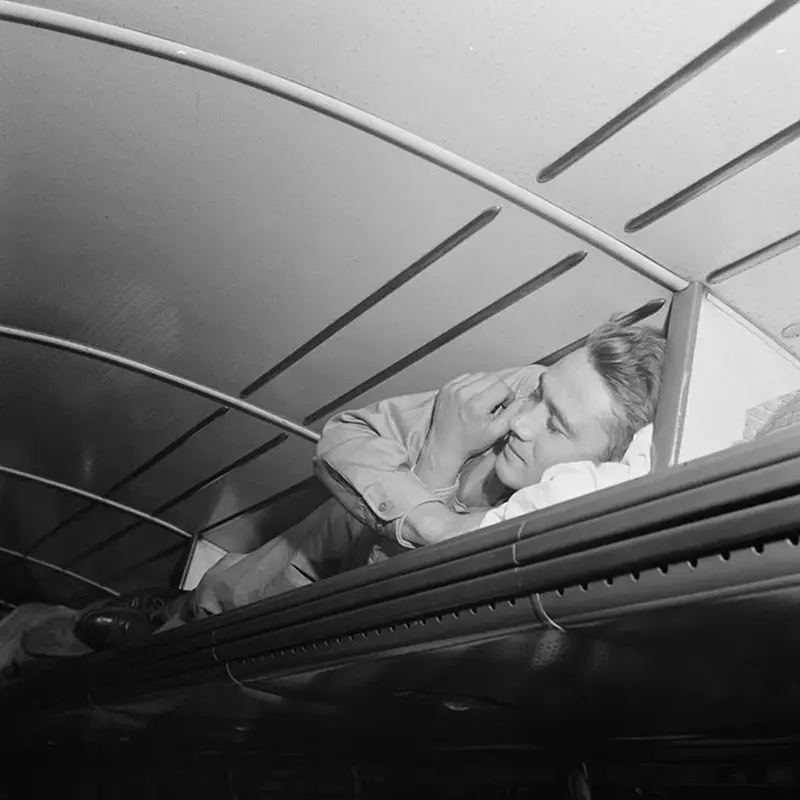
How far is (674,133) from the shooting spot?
157 cm

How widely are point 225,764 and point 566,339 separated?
147cm

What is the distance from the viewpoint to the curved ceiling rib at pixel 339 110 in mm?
1625

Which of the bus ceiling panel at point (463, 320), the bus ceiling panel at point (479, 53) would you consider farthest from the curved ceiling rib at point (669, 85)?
the bus ceiling panel at point (463, 320)

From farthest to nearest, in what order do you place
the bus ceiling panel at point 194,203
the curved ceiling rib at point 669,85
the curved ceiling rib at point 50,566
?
the curved ceiling rib at point 50,566 < the bus ceiling panel at point 194,203 < the curved ceiling rib at point 669,85

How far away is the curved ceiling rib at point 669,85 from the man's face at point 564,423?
363mm

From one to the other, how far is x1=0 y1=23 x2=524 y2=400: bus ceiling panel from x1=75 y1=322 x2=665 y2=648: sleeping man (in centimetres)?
38

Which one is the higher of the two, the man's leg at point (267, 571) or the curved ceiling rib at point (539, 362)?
the curved ceiling rib at point (539, 362)

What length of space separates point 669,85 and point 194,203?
1042 mm

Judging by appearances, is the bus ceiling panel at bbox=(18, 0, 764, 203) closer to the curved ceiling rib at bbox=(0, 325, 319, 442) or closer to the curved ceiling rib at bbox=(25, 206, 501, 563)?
the curved ceiling rib at bbox=(25, 206, 501, 563)

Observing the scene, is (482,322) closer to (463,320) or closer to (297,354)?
(463,320)

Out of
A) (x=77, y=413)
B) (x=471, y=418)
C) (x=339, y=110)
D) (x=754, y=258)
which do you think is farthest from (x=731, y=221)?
(x=77, y=413)

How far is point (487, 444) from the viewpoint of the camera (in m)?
1.81

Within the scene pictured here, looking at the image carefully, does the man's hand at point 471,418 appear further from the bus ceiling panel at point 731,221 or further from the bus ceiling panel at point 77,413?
the bus ceiling panel at point 77,413

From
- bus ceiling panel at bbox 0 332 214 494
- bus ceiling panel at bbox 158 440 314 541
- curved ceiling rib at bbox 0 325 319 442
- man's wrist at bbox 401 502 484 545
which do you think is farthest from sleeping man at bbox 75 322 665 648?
bus ceiling panel at bbox 0 332 214 494
